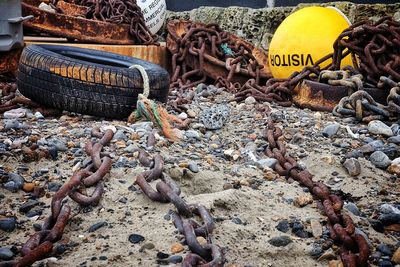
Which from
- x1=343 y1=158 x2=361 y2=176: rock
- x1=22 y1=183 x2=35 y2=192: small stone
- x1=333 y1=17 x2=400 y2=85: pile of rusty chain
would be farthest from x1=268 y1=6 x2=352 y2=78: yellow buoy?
x1=22 y1=183 x2=35 y2=192: small stone

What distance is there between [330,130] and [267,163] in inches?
31.9

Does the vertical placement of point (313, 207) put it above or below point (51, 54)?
below

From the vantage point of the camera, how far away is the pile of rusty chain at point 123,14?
634 centimetres

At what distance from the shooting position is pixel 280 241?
2264 mm

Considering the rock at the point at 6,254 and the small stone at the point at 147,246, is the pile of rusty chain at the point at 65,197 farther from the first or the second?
the small stone at the point at 147,246

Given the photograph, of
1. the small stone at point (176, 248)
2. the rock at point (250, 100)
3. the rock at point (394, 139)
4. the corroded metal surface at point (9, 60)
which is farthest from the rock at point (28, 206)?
the corroded metal surface at point (9, 60)

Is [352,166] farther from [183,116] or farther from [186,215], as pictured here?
[183,116]

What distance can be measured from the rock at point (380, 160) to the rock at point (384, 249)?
40.8 inches

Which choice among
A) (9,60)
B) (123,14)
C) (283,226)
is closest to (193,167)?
(283,226)

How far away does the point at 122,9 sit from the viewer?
641 centimetres

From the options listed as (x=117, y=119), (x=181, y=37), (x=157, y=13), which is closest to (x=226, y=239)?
(x=117, y=119)

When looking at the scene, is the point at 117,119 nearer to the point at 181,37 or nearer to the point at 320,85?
the point at 320,85

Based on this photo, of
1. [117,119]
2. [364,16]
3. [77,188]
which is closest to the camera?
[77,188]

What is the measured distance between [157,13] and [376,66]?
4.43 meters
